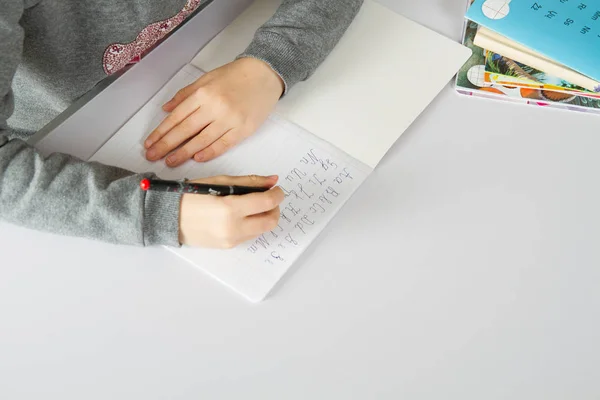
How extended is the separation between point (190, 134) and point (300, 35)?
20 centimetres

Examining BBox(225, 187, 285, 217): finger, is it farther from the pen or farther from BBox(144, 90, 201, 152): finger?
BBox(144, 90, 201, 152): finger

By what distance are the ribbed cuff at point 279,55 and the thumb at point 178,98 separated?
0.26ft

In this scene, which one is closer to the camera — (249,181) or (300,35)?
(249,181)

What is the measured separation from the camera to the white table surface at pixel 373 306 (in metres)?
0.54

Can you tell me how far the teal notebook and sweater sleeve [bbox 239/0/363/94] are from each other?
0.17 meters

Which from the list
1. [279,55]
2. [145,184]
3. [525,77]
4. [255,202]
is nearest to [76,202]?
[145,184]

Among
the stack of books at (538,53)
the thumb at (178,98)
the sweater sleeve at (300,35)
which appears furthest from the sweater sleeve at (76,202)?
the stack of books at (538,53)

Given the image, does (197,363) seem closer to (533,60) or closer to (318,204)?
(318,204)

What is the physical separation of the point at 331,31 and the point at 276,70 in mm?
100

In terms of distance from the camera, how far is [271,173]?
0.65m

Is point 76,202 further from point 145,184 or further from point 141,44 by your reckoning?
point 141,44

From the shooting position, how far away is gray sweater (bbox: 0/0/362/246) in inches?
23.4

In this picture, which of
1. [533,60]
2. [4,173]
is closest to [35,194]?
[4,173]

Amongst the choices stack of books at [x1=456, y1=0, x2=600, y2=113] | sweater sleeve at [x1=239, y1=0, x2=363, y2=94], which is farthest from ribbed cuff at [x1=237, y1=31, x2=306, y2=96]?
stack of books at [x1=456, y1=0, x2=600, y2=113]
